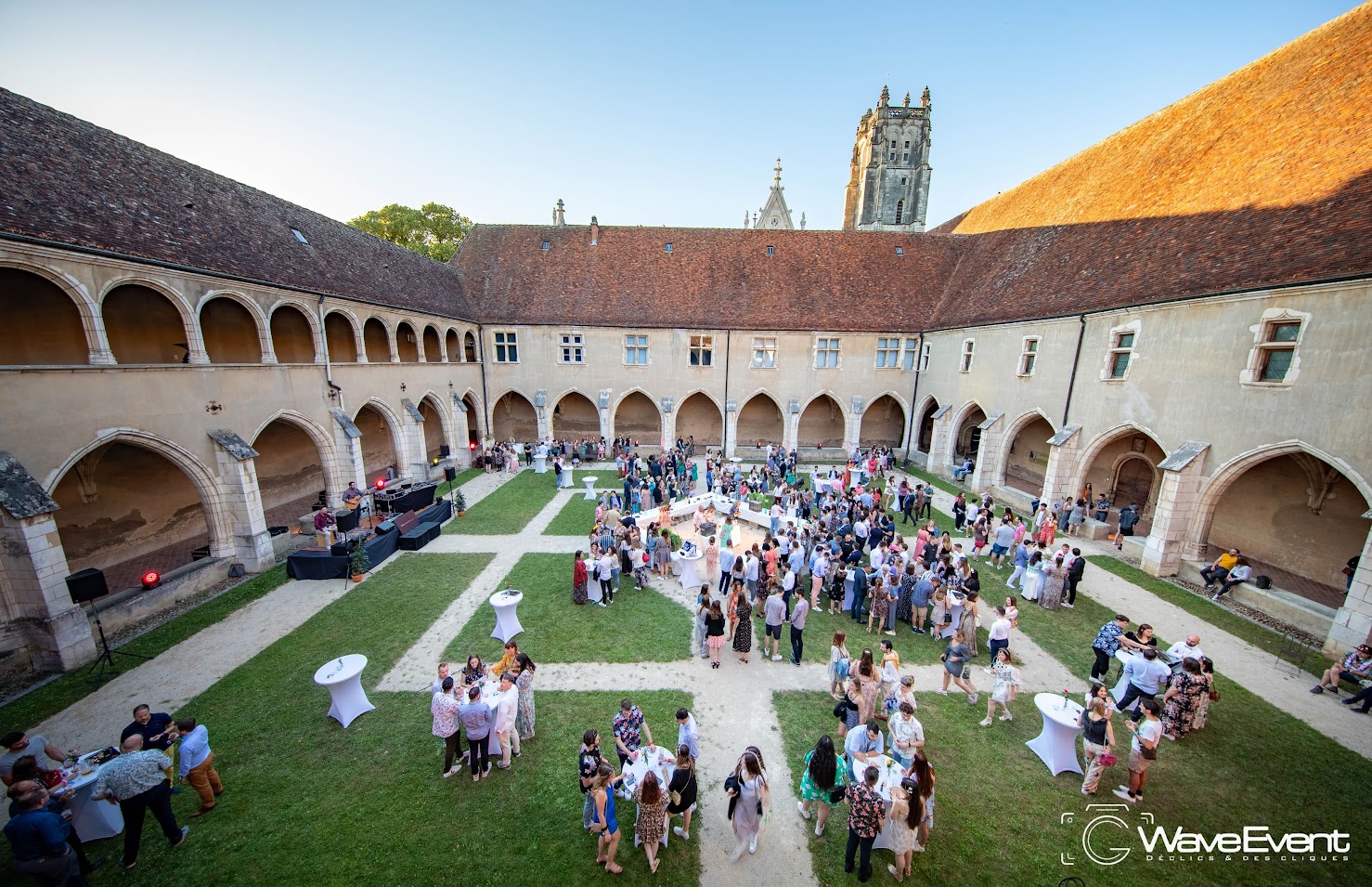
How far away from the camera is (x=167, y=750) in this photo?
228 inches

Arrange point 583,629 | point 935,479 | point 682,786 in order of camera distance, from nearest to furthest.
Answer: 1. point 682,786
2. point 583,629
3. point 935,479

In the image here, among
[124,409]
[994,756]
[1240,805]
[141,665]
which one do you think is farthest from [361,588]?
[1240,805]

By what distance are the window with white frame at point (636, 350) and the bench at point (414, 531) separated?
12.6 m

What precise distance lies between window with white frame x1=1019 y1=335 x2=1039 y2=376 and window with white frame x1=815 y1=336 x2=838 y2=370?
8094 mm

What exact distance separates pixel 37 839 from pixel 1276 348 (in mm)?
20882

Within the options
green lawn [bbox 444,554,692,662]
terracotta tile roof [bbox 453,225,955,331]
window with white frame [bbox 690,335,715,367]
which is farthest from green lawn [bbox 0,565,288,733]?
window with white frame [bbox 690,335,715,367]

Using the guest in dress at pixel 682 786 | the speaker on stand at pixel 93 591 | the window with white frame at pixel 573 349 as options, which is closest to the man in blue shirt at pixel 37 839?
the speaker on stand at pixel 93 591

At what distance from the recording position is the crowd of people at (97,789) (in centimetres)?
445

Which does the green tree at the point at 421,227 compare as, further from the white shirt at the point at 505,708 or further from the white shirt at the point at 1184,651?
the white shirt at the point at 1184,651

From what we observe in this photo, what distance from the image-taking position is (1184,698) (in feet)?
23.2

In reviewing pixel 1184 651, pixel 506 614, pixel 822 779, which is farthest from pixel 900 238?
pixel 822 779

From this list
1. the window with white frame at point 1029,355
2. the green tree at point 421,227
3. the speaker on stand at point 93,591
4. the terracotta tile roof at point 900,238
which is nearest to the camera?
the speaker on stand at point 93,591

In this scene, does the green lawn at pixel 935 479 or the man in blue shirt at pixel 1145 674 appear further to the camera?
the green lawn at pixel 935 479

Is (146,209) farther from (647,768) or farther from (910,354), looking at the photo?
(910,354)
